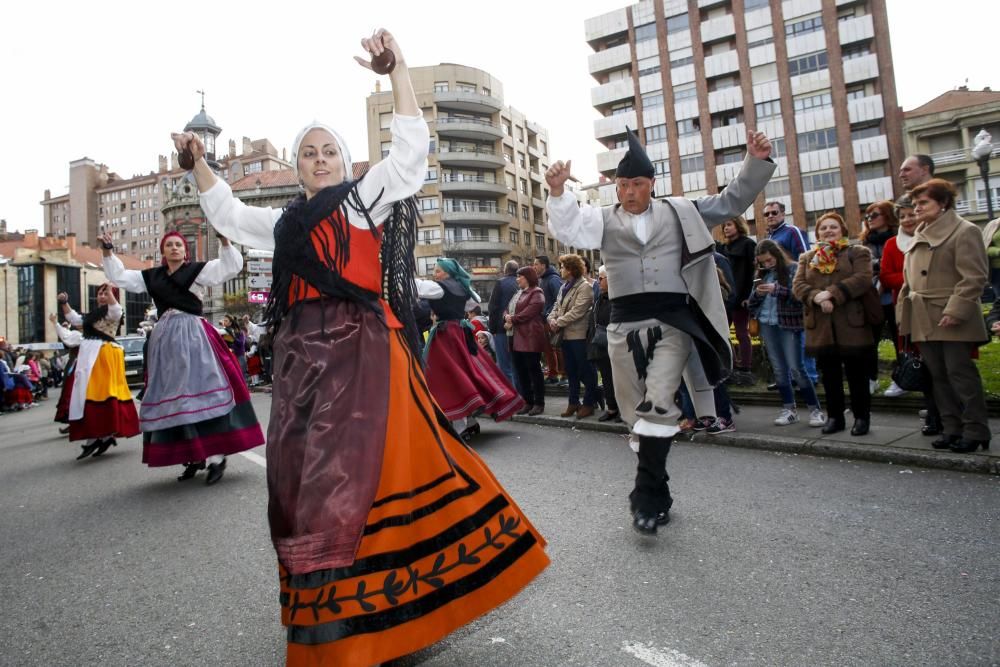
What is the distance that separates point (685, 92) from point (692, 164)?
505 cm

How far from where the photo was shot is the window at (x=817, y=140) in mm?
39500

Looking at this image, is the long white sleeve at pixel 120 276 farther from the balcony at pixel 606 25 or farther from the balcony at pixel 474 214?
the balcony at pixel 474 214

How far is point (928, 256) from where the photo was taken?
16.0ft

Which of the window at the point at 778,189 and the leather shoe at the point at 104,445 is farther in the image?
the window at the point at 778,189

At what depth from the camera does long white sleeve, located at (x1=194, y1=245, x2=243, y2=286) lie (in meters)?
5.10

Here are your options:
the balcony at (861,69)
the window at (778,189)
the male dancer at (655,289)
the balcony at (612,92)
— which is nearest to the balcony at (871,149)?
the balcony at (861,69)

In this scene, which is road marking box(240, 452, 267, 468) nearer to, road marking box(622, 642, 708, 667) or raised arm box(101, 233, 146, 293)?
raised arm box(101, 233, 146, 293)

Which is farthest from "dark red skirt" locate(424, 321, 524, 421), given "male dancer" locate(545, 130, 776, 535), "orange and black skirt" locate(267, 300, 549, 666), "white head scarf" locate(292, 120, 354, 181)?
"orange and black skirt" locate(267, 300, 549, 666)

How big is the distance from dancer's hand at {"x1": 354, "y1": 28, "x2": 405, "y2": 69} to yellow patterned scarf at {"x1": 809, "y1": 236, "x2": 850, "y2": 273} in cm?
450

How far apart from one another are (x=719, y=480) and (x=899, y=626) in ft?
7.55

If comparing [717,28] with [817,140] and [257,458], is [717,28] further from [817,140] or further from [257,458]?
[257,458]

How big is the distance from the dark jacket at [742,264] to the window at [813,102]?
38662 mm

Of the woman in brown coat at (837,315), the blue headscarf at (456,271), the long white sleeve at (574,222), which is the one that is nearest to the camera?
the long white sleeve at (574,222)

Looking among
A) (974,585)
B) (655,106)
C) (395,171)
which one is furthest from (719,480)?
(655,106)
